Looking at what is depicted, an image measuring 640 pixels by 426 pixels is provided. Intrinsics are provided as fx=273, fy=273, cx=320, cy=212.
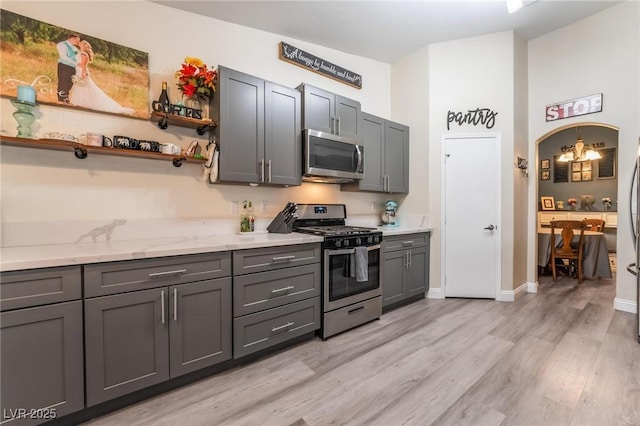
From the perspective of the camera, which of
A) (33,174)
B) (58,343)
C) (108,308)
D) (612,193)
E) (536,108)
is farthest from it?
(612,193)

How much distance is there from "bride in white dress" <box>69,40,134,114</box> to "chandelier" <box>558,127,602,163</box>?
7146mm

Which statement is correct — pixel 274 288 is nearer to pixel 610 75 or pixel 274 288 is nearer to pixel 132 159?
pixel 132 159

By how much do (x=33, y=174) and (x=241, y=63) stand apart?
1.93m

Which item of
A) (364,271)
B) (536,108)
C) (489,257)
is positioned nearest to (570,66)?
(536,108)

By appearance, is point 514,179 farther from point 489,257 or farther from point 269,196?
point 269,196

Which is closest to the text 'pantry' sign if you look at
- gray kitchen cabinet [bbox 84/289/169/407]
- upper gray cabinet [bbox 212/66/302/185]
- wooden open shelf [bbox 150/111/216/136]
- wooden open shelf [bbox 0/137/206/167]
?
upper gray cabinet [bbox 212/66/302/185]

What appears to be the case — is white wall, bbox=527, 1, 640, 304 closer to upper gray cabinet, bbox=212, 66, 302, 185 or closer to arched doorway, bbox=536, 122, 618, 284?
arched doorway, bbox=536, 122, 618, 284

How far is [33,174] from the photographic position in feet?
6.01

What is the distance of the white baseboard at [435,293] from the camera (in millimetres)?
3561

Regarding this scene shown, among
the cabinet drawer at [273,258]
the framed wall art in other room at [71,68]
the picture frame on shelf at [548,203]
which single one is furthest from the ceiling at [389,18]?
the picture frame on shelf at [548,203]

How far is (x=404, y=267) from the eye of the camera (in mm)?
3246

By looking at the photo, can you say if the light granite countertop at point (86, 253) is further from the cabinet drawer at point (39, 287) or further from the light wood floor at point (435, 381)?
the light wood floor at point (435, 381)

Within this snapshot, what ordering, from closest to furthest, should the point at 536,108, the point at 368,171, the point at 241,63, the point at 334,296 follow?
the point at 334,296 → the point at 241,63 → the point at 368,171 → the point at 536,108

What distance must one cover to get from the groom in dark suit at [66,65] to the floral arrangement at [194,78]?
2.19 feet
